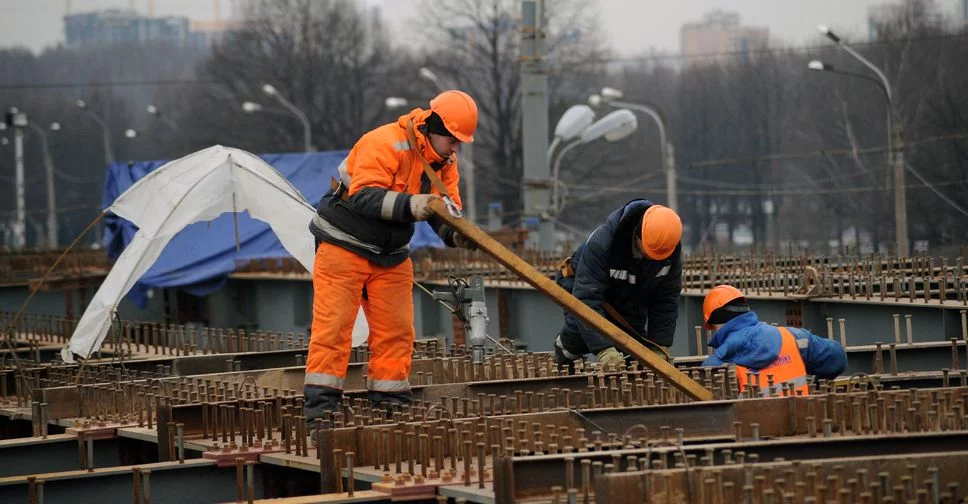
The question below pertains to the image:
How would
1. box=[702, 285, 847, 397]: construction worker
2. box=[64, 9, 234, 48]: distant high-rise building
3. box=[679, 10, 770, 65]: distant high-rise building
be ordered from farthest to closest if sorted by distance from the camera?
box=[64, 9, 234, 48]: distant high-rise building
box=[679, 10, 770, 65]: distant high-rise building
box=[702, 285, 847, 397]: construction worker

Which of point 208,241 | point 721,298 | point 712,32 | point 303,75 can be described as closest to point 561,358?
point 721,298

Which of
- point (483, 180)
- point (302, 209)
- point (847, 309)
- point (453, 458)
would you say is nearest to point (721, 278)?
point (847, 309)

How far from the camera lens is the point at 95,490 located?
957 cm

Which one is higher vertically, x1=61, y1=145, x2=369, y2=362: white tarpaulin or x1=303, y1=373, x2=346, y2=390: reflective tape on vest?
x1=61, y1=145, x2=369, y2=362: white tarpaulin

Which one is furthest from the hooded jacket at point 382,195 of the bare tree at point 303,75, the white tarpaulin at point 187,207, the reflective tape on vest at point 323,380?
the bare tree at point 303,75

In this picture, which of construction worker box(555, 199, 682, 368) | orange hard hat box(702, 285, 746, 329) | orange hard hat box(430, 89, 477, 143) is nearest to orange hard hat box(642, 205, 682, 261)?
construction worker box(555, 199, 682, 368)

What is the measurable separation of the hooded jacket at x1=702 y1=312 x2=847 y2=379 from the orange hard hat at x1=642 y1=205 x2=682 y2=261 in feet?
2.32

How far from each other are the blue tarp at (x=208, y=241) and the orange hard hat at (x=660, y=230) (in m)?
15.3

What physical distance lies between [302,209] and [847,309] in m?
6.10

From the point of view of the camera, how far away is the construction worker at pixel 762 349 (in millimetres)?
10758

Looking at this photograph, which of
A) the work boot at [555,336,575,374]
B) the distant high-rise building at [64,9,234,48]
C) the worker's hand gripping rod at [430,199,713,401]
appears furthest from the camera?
the distant high-rise building at [64,9,234,48]

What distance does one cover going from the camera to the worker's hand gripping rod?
31.8 ft

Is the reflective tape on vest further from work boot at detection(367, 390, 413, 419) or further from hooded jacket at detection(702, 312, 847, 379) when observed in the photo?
hooded jacket at detection(702, 312, 847, 379)

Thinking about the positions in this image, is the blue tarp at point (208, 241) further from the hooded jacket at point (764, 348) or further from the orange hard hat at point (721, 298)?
the hooded jacket at point (764, 348)
